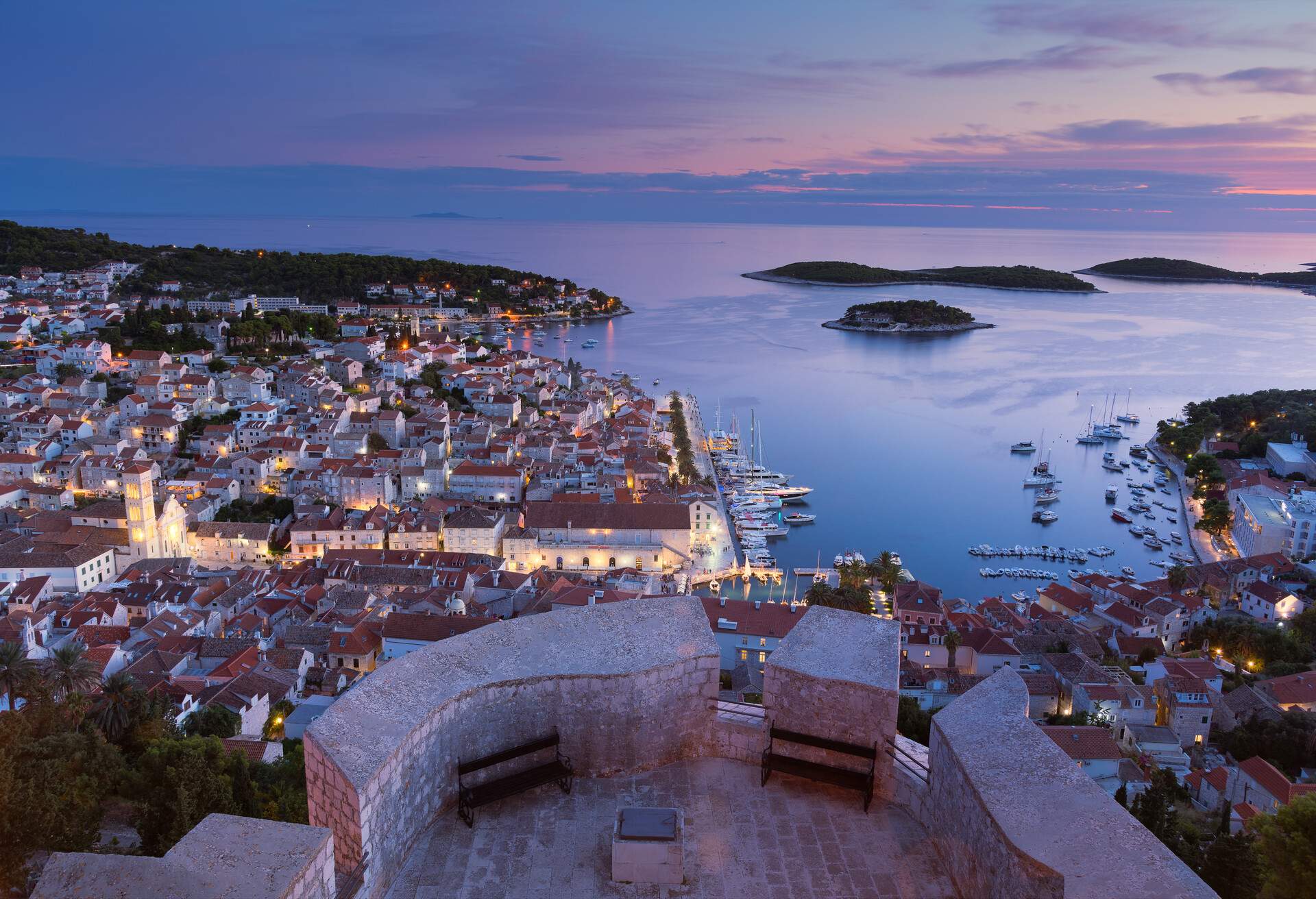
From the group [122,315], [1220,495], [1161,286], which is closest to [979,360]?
[1220,495]

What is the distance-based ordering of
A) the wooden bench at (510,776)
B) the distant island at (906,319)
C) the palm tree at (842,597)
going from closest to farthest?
1. the wooden bench at (510,776)
2. the palm tree at (842,597)
3. the distant island at (906,319)

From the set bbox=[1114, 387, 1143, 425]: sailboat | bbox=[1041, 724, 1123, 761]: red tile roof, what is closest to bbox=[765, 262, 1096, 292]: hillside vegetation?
bbox=[1114, 387, 1143, 425]: sailboat

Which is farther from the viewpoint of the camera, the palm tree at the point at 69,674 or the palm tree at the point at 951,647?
the palm tree at the point at 951,647

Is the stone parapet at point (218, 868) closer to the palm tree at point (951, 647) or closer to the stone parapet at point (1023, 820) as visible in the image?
the stone parapet at point (1023, 820)

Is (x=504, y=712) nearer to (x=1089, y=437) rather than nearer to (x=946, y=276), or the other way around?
(x=1089, y=437)

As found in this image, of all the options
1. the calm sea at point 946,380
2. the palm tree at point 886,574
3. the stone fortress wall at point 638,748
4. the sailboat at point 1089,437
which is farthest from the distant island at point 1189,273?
the stone fortress wall at point 638,748

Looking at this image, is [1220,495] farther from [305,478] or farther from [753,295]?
[753,295]
